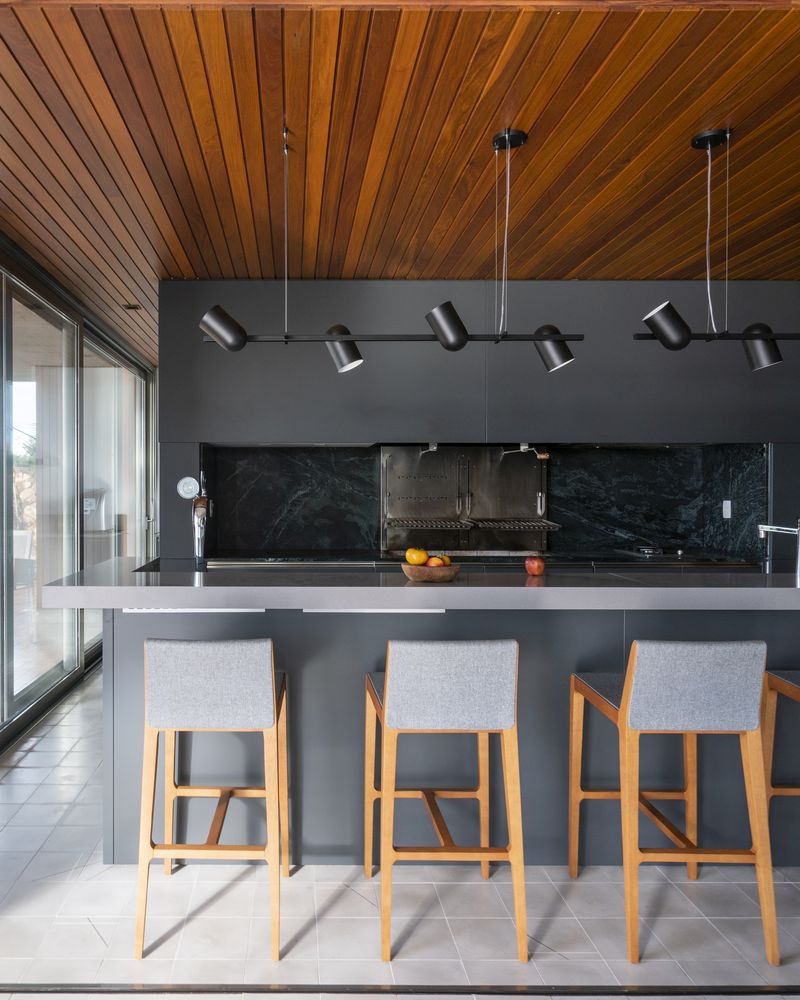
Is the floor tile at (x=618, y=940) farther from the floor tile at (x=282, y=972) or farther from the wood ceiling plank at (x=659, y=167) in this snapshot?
the wood ceiling plank at (x=659, y=167)

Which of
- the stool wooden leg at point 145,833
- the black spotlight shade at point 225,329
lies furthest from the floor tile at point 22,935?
the black spotlight shade at point 225,329

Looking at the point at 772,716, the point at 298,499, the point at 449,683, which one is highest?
the point at 298,499

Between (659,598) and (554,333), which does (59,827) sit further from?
(554,333)

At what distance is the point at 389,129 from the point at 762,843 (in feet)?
8.25

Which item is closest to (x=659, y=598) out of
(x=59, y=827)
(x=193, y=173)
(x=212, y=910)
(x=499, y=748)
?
(x=499, y=748)

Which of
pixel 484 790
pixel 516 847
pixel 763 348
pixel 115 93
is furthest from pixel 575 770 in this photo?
pixel 115 93

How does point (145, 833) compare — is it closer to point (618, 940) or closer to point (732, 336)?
point (618, 940)

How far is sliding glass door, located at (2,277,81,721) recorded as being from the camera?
400cm

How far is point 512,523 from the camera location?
4.81 metres

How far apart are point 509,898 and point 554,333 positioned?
6.86ft

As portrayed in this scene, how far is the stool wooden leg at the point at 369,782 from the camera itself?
2.58m

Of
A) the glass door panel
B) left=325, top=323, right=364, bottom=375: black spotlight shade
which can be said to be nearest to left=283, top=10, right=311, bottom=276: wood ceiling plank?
left=325, top=323, right=364, bottom=375: black spotlight shade

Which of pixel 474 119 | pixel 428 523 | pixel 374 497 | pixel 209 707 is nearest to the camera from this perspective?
pixel 209 707

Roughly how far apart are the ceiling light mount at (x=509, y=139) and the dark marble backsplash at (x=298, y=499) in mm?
2613
